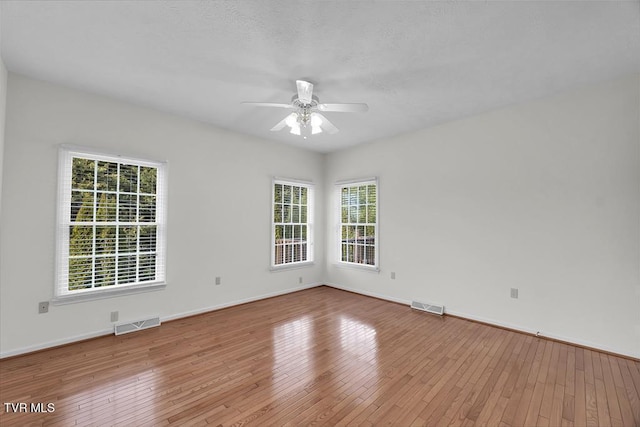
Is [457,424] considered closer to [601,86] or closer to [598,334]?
[598,334]

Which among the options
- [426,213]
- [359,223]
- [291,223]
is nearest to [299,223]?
[291,223]

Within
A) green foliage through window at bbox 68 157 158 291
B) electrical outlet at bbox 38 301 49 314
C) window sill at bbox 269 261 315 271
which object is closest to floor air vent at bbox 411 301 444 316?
window sill at bbox 269 261 315 271

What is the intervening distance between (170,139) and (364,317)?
368 centimetres

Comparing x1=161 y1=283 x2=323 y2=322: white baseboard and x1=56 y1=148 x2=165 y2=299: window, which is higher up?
x1=56 y1=148 x2=165 y2=299: window

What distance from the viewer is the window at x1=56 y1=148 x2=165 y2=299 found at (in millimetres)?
3090

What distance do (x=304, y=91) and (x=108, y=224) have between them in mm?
2769

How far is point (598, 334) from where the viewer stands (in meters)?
2.97

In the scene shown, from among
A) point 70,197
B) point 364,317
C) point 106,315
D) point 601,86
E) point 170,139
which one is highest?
point 601,86

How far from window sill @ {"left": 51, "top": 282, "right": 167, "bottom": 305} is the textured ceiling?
2.30m

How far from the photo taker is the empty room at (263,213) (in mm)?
2076

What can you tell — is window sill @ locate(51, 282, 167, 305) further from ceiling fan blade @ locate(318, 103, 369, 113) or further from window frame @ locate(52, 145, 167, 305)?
ceiling fan blade @ locate(318, 103, 369, 113)

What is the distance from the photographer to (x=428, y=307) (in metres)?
4.23

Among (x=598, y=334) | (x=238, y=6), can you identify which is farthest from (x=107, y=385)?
(x=598, y=334)

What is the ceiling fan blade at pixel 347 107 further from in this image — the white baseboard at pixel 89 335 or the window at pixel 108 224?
the white baseboard at pixel 89 335
